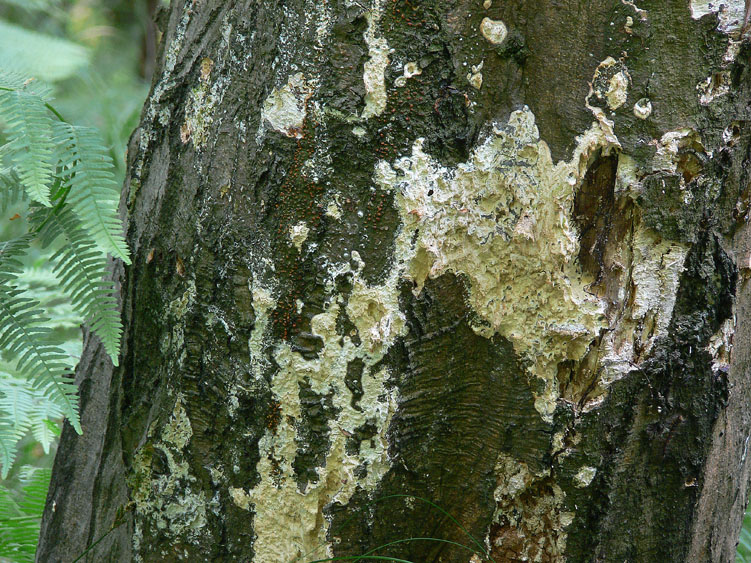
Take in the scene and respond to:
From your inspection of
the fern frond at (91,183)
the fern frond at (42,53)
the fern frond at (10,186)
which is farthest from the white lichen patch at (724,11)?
the fern frond at (42,53)

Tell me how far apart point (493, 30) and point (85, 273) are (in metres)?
0.80

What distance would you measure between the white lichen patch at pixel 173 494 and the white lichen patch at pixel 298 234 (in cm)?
35

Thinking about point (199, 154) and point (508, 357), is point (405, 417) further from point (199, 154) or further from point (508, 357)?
point (199, 154)

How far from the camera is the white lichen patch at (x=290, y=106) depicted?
0.98m

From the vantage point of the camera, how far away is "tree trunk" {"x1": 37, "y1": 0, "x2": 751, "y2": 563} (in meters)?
0.97

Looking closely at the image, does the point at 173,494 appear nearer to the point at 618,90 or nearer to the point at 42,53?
the point at 618,90

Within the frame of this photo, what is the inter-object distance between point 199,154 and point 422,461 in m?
0.68

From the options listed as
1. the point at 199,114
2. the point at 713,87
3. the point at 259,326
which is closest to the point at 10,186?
the point at 199,114

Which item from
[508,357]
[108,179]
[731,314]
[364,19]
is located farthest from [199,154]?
[731,314]

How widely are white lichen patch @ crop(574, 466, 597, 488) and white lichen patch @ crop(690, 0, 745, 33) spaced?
2.46 feet

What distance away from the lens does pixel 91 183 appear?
988 mm

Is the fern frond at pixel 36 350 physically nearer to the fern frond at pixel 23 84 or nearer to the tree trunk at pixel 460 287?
the tree trunk at pixel 460 287

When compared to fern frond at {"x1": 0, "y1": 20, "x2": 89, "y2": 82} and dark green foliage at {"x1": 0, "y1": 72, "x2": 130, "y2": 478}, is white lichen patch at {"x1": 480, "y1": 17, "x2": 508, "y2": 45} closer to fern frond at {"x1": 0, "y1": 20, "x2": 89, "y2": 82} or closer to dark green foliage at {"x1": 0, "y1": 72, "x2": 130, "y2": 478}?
dark green foliage at {"x1": 0, "y1": 72, "x2": 130, "y2": 478}

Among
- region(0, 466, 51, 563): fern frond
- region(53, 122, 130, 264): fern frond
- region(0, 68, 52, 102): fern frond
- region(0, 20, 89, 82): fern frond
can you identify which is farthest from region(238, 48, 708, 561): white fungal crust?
region(0, 20, 89, 82): fern frond
